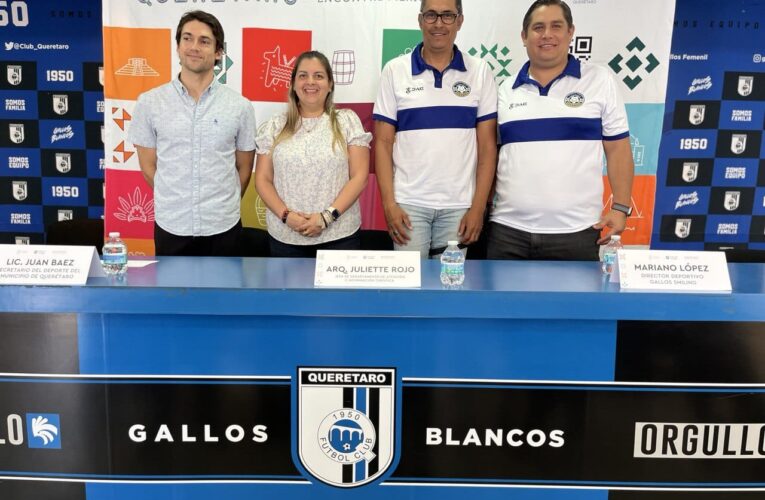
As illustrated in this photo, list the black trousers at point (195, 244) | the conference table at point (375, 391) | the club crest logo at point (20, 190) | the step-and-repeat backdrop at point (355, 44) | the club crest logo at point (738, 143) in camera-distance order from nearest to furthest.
→ the conference table at point (375, 391), the black trousers at point (195, 244), the step-and-repeat backdrop at point (355, 44), the club crest logo at point (738, 143), the club crest logo at point (20, 190)

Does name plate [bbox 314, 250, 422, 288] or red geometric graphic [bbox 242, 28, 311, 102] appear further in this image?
red geometric graphic [bbox 242, 28, 311, 102]

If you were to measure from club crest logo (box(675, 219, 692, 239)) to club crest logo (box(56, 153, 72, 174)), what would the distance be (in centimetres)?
375

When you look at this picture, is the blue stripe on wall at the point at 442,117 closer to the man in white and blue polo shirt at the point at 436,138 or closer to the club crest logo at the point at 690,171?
the man in white and blue polo shirt at the point at 436,138

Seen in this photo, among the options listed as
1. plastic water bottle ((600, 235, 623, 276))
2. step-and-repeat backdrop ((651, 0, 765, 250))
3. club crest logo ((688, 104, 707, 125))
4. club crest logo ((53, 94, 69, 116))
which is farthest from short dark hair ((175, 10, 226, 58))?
club crest logo ((688, 104, 707, 125))

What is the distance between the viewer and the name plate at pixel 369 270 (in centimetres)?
134

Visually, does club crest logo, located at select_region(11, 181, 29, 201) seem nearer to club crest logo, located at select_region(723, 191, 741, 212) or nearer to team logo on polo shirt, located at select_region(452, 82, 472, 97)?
team logo on polo shirt, located at select_region(452, 82, 472, 97)

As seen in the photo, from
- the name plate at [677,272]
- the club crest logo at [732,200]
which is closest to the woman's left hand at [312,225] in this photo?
the name plate at [677,272]

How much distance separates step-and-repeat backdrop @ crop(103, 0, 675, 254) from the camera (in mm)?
2832

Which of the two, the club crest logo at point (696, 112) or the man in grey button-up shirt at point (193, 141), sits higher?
the club crest logo at point (696, 112)

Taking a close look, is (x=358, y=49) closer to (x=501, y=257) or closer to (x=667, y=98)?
(x=501, y=257)

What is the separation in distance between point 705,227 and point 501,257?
2.02m

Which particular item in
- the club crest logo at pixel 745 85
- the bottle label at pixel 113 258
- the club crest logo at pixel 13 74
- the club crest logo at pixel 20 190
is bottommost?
the club crest logo at pixel 20 190

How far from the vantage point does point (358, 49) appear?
2869 millimetres

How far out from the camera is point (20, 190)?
12.1ft
